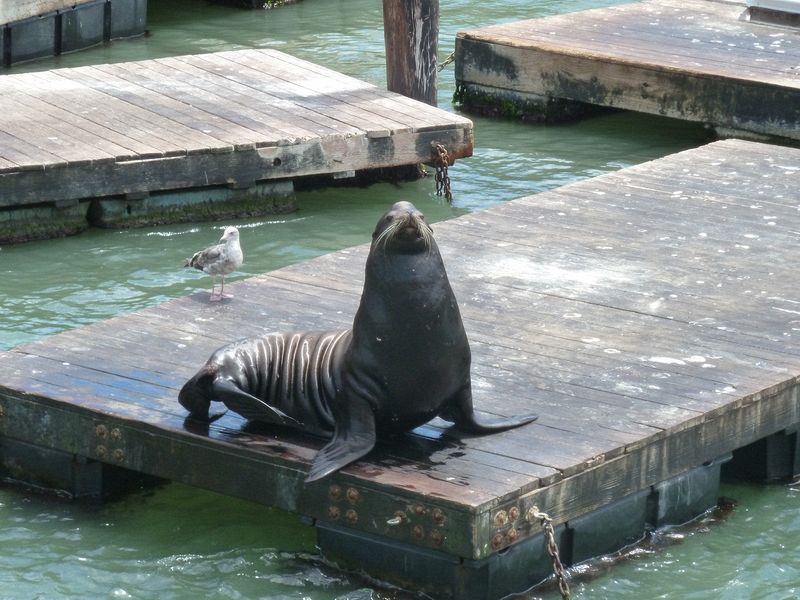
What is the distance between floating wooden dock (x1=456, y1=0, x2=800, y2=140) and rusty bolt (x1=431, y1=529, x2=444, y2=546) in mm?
7042

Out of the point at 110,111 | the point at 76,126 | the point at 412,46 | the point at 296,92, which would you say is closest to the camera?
the point at 76,126

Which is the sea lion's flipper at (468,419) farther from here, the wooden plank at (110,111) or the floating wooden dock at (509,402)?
the wooden plank at (110,111)

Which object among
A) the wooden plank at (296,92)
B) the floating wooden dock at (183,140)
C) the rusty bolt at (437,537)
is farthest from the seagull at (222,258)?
the wooden plank at (296,92)

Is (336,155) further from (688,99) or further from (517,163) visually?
(688,99)

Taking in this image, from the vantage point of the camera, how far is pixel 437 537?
4977 mm

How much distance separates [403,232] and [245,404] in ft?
2.69

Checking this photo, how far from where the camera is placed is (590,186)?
8.84 m

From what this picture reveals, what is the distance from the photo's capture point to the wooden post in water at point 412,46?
10758 millimetres

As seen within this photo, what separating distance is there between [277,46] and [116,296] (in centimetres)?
680

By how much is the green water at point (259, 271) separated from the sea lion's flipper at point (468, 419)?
56cm

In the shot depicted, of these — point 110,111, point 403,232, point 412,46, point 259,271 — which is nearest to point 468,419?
point 403,232

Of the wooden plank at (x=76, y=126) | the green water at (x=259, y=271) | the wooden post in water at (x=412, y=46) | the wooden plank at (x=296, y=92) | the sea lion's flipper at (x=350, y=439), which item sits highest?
the wooden post in water at (x=412, y=46)

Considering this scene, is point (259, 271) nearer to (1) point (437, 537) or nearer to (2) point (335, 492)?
(2) point (335, 492)

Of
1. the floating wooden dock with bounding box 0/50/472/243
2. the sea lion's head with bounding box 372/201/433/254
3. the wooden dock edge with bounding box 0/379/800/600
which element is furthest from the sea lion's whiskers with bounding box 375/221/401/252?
the floating wooden dock with bounding box 0/50/472/243
